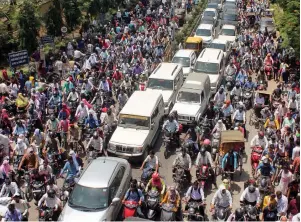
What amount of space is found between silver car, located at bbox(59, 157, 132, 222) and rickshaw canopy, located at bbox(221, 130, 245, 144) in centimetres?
425

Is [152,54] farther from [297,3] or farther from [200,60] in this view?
[297,3]

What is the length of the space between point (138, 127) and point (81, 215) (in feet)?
20.5

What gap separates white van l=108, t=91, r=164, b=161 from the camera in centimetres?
1788

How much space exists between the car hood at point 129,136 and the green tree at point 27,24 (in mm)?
13932

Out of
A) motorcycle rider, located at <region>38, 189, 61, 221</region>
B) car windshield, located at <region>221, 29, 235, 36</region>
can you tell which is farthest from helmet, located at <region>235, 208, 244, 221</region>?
car windshield, located at <region>221, 29, 235, 36</region>

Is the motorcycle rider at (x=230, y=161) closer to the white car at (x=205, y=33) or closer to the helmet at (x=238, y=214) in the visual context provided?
the helmet at (x=238, y=214)

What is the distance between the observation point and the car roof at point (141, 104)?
19000 mm

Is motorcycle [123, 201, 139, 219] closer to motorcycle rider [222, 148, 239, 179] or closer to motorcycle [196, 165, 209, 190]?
motorcycle [196, 165, 209, 190]

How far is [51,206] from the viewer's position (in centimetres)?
1380

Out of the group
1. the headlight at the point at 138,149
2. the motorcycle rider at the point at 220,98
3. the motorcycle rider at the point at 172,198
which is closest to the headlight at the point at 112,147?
the headlight at the point at 138,149

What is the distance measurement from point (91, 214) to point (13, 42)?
2135cm

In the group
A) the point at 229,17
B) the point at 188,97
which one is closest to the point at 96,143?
the point at 188,97

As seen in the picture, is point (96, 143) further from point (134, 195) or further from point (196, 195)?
point (196, 195)

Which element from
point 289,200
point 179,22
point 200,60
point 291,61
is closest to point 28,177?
point 289,200
